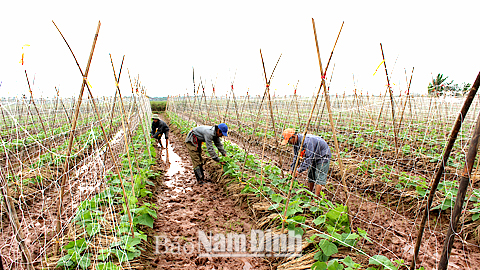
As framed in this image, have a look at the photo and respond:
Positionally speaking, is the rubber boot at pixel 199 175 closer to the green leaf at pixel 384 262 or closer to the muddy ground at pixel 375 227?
the muddy ground at pixel 375 227

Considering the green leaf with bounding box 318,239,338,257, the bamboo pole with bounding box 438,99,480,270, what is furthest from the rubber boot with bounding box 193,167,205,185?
the bamboo pole with bounding box 438,99,480,270

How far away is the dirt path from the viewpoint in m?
3.24

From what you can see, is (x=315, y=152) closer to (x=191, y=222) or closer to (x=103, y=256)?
(x=191, y=222)

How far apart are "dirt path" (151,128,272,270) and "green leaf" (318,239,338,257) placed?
84 cm

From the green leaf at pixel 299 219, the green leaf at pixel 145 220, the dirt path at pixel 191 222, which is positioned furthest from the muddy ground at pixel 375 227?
the green leaf at pixel 299 219

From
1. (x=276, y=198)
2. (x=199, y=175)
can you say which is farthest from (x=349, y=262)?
(x=199, y=175)

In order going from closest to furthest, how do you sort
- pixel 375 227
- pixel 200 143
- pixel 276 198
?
1. pixel 375 227
2. pixel 276 198
3. pixel 200 143

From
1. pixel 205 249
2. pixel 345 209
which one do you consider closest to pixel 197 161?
pixel 205 249

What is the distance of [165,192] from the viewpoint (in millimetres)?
5492

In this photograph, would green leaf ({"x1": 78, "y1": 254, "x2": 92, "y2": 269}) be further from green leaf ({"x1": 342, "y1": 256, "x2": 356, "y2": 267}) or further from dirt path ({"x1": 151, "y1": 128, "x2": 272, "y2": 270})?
green leaf ({"x1": 342, "y1": 256, "x2": 356, "y2": 267})

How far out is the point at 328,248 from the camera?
8.95 feet

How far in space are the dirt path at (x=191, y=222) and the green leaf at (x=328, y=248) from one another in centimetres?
84

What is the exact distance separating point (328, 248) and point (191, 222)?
2.34 meters

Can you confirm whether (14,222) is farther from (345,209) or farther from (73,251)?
(345,209)
